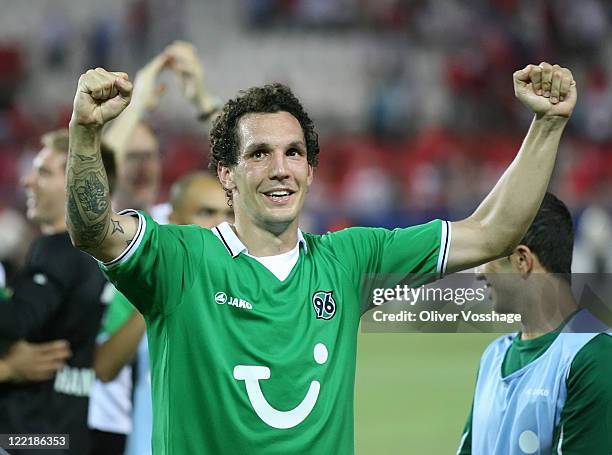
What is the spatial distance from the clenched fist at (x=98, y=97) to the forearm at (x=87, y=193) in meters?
0.04

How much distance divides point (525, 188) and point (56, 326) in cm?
230

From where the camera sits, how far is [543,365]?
3127 mm

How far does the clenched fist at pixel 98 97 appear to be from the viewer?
8.40 feet

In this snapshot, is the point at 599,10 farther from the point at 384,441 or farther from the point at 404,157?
the point at 384,441

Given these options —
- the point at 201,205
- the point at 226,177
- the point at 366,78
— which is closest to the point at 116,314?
the point at 201,205

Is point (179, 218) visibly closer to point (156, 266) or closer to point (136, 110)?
point (136, 110)

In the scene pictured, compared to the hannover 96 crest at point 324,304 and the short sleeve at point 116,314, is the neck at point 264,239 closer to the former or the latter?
the hannover 96 crest at point 324,304

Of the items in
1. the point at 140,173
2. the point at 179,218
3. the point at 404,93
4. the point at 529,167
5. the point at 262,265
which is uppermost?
the point at 404,93

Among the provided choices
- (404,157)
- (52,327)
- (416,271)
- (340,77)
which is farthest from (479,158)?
(416,271)

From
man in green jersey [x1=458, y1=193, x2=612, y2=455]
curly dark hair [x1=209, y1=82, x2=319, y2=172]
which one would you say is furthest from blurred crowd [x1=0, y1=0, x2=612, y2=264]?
curly dark hair [x1=209, y1=82, x2=319, y2=172]

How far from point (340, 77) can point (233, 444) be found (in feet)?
48.8

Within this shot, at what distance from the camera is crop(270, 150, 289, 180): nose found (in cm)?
287

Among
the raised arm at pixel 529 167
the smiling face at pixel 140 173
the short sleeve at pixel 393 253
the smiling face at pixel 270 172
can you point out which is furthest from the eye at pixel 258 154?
the smiling face at pixel 140 173

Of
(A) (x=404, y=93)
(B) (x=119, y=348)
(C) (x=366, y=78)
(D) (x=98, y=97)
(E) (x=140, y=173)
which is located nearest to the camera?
(D) (x=98, y=97)
